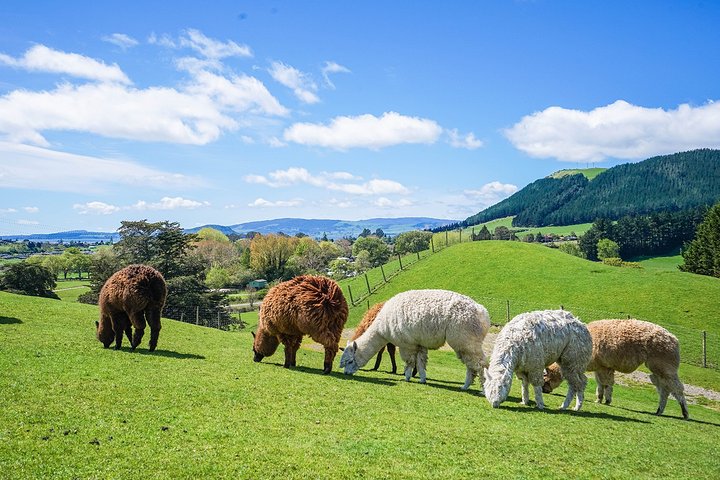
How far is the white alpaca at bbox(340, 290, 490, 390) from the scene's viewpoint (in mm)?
13859

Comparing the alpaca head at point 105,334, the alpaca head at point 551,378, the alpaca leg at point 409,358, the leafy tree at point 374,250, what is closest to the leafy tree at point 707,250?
the leafy tree at point 374,250

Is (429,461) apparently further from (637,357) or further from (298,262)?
(298,262)

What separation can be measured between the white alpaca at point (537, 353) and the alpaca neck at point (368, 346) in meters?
3.97

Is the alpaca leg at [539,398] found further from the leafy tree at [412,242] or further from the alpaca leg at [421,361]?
the leafy tree at [412,242]

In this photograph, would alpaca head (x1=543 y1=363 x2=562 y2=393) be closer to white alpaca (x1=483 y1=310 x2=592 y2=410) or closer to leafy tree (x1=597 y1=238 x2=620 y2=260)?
white alpaca (x1=483 y1=310 x2=592 y2=410)

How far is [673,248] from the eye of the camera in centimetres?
10888

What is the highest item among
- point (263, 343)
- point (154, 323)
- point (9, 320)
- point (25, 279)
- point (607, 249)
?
point (607, 249)

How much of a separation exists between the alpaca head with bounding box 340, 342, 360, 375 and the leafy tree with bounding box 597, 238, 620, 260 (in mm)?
108761

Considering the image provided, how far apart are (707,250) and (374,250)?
271 feet

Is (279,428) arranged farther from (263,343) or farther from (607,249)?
(607,249)

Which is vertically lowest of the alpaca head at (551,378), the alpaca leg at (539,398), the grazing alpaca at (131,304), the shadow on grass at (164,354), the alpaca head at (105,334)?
the alpaca head at (551,378)

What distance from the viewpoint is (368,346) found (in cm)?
1545

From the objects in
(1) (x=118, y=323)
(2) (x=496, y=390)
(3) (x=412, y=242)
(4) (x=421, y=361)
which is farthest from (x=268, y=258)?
(2) (x=496, y=390)

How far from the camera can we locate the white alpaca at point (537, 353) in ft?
39.7
